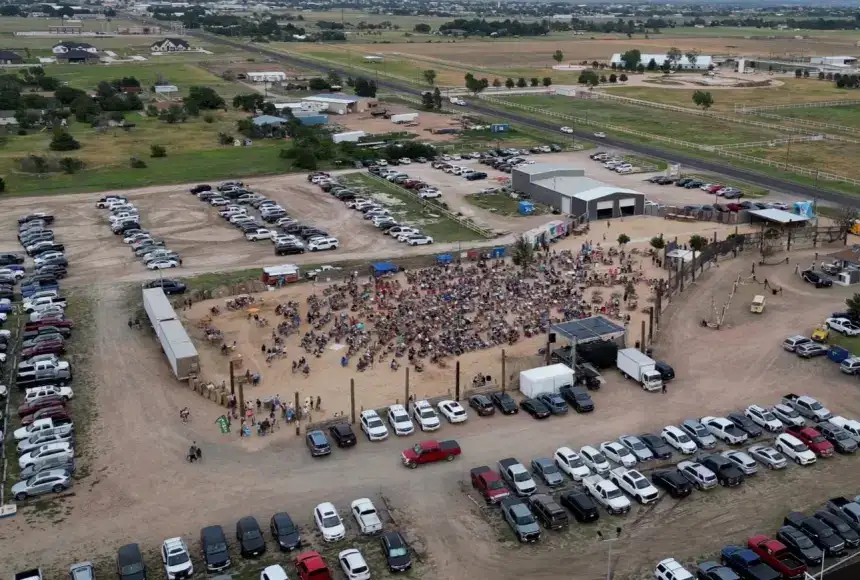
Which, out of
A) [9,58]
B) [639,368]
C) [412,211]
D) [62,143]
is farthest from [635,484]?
[9,58]

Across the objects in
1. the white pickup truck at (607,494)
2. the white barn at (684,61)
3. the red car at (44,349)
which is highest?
the white barn at (684,61)

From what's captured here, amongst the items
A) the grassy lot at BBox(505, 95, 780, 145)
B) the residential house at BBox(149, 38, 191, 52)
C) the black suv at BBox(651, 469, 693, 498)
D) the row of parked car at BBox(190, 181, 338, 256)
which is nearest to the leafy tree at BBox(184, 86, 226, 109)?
the grassy lot at BBox(505, 95, 780, 145)

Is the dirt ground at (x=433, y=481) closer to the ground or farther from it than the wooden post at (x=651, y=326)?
closer to the ground

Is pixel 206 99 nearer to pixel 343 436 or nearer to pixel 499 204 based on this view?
pixel 499 204

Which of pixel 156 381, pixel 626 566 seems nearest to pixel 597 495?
pixel 626 566

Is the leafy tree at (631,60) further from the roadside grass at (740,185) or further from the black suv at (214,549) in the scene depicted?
the black suv at (214,549)

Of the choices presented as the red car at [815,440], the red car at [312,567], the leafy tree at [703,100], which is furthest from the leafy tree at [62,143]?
the red car at [815,440]

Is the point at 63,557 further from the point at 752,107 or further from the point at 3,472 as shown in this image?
the point at 752,107
